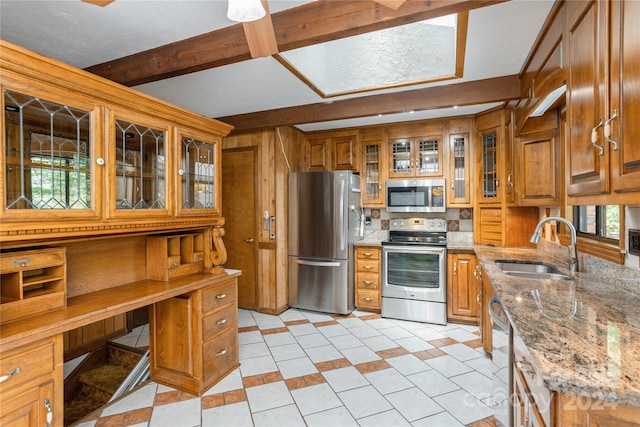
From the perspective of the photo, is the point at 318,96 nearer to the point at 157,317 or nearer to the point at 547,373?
the point at 157,317

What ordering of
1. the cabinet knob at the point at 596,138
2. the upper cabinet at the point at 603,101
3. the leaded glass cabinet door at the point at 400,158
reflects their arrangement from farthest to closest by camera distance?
the leaded glass cabinet door at the point at 400,158 → the cabinet knob at the point at 596,138 → the upper cabinet at the point at 603,101

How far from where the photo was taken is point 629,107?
979 millimetres

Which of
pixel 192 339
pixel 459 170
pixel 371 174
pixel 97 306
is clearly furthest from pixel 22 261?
pixel 459 170

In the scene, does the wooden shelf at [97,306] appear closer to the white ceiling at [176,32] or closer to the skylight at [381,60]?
the white ceiling at [176,32]

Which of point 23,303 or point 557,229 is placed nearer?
point 23,303

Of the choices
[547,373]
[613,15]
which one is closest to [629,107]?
[613,15]

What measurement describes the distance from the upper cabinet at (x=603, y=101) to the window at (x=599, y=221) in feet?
2.21

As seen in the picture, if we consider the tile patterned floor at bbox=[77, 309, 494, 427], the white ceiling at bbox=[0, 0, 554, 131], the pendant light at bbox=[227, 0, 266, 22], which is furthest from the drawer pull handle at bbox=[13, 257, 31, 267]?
the pendant light at bbox=[227, 0, 266, 22]

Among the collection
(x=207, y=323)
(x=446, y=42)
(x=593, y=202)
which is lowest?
(x=207, y=323)

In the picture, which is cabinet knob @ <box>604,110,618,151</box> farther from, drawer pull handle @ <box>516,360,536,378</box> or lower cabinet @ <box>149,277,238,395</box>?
lower cabinet @ <box>149,277,238,395</box>

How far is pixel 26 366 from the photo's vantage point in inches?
53.4

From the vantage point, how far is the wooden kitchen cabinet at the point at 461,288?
11.1ft

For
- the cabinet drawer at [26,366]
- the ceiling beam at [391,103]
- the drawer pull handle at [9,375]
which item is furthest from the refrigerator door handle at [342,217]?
the drawer pull handle at [9,375]

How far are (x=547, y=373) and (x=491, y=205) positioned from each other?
3015 mm
